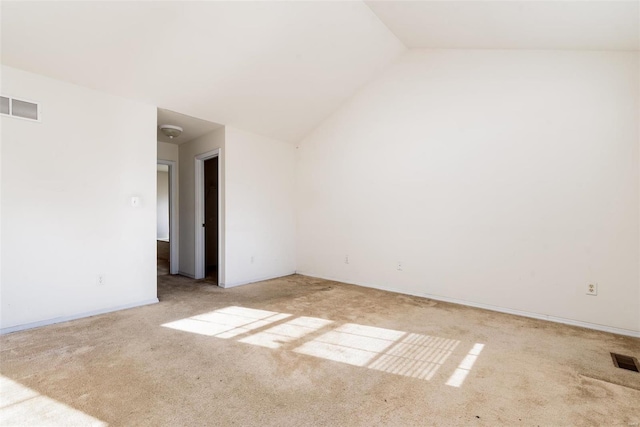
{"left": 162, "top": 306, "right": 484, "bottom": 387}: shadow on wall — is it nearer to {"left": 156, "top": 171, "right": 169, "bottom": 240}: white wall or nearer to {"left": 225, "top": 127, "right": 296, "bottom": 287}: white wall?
{"left": 225, "top": 127, "right": 296, "bottom": 287}: white wall

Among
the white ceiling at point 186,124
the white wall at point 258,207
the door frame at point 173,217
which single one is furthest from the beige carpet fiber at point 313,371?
the white ceiling at point 186,124

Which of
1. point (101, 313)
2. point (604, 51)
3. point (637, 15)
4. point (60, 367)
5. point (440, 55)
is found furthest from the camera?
point (440, 55)

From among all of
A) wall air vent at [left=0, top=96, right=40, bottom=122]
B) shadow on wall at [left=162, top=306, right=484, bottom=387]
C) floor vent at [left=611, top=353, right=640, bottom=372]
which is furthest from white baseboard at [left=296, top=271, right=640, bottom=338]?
wall air vent at [left=0, top=96, right=40, bottom=122]

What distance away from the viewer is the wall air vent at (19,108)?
9.02ft

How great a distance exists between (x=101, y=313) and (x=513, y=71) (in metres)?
5.39

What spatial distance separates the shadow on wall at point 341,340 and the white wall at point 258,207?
150 centimetres

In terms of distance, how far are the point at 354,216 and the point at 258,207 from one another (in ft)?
5.25

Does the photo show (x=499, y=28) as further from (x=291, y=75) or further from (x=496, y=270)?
(x=496, y=270)

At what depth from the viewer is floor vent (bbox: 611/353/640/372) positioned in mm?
2261

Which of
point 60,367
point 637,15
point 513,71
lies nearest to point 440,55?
point 513,71

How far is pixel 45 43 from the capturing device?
2.65 metres

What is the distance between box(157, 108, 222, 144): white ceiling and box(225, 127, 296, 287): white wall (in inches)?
14.6

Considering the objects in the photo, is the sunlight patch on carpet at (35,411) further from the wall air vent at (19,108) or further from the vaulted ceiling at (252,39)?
the vaulted ceiling at (252,39)

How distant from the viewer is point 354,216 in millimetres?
4879
